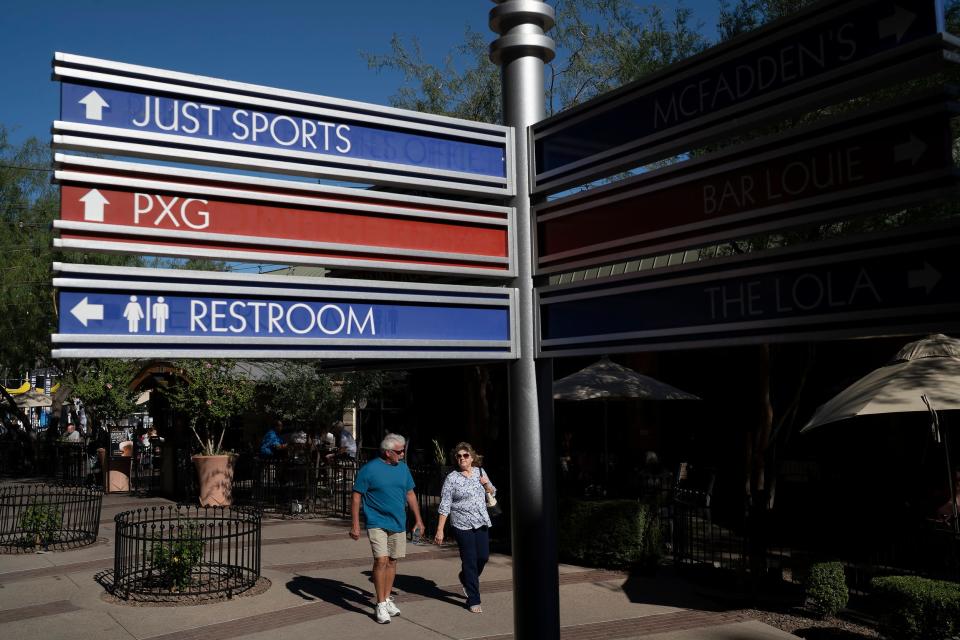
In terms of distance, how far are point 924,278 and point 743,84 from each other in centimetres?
87

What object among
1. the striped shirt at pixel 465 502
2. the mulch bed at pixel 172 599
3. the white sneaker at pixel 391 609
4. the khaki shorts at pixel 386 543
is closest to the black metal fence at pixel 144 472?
the mulch bed at pixel 172 599

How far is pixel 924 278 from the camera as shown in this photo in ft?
7.43

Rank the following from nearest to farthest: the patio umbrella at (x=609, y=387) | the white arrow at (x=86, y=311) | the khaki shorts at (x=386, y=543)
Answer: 1. the white arrow at (x=86, y=311)
2. the khaki shorts at (x=386, y=543)
3. the patio umbrella at (x=609, y=387)

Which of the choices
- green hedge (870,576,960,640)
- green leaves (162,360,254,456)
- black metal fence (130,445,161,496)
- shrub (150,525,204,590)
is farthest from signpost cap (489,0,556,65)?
black metal fence (130,445,161,496)

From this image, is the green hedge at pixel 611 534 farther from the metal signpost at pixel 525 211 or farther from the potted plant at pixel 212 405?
the potted plant at pixel 212 405

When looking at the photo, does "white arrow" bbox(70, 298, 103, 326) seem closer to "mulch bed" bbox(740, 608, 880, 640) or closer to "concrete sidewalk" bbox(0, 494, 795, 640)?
"concrete sidewalk" bbox(0, 494, 795, 640)

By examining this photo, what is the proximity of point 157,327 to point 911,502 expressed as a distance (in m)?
11.8

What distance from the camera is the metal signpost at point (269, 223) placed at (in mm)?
2664

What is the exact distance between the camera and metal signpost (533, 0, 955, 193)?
2365mm

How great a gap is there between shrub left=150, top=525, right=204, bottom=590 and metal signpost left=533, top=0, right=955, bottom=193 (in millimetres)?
7684

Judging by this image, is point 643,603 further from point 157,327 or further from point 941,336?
point 157,327

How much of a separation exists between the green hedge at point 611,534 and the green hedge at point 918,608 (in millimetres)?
3530

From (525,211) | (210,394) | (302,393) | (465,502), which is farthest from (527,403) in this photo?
(302,393)

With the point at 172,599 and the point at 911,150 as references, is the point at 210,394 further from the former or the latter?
the point at 911,150
